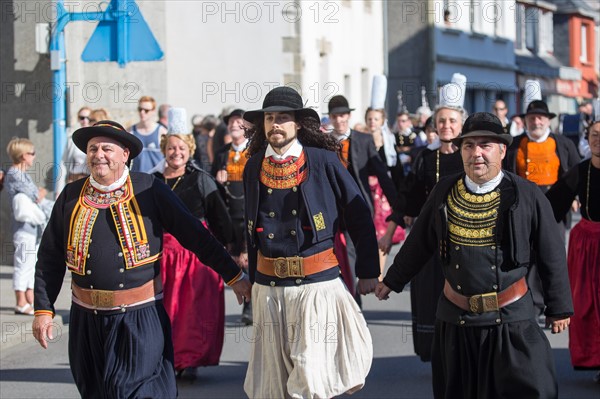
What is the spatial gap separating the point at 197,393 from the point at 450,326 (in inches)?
114

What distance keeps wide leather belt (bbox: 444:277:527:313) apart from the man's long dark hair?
1.40 m

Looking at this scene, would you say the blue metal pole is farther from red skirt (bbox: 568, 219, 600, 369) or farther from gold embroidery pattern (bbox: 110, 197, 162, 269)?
gold embroidery pattern (bbox: 110, 197, 162, 269)

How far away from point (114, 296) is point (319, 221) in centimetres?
127

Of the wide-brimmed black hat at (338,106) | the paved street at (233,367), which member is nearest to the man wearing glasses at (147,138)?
the paved street at (233,367)

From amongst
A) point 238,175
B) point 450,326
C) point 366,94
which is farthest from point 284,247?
point 366,94

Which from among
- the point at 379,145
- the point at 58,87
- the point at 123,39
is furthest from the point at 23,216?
the point at 379,145

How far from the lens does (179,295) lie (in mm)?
9734

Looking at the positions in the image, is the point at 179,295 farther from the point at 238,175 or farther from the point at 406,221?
the point at 238,175

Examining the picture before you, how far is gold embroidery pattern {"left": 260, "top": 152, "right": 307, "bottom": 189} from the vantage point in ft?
24.5

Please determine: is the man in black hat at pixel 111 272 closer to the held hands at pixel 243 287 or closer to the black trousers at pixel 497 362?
the held hands at pixel 243 287

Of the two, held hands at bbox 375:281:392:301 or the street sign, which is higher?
the street sign

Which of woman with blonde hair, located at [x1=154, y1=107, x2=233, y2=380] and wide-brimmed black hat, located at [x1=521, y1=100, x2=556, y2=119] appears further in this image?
wide-brimmed black hat, located at [x1=521, y1=100, x2=556, y2=119]

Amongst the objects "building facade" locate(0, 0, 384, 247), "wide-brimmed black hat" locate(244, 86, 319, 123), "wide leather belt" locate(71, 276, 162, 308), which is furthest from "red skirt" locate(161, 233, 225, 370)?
"building facade" locate(0, 0, 384, 247)

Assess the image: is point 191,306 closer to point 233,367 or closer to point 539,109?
point 233,367
